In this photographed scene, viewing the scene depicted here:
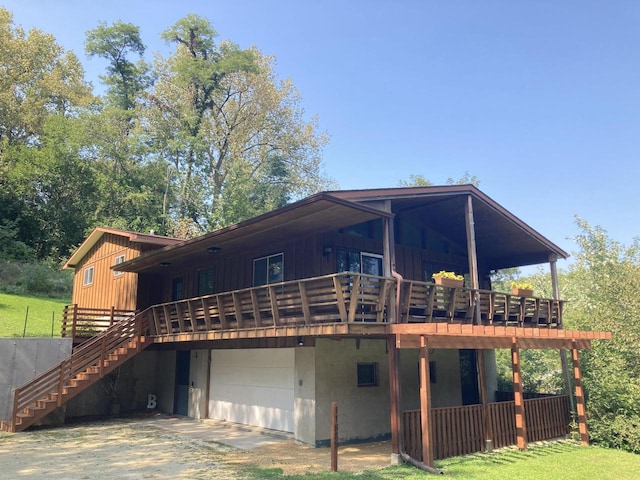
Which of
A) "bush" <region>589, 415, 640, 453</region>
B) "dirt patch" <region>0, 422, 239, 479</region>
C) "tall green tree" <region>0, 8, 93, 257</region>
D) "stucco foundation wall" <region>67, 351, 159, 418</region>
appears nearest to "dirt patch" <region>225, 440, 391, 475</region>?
"dirt patch" <region>0, 422, 239, 479</region>

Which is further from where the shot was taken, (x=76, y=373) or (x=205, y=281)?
(x=205, y=281)

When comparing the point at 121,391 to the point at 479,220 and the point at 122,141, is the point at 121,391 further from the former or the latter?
the point at 122,141

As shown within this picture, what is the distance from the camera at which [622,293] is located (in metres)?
14.6

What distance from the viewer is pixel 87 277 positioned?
20.9 meters

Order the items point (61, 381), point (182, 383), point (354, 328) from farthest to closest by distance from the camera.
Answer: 1. point (182, 383)
2. point (61, 381)
3. point (354, 328)

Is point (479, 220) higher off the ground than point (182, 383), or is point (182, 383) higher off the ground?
point (479, 220)

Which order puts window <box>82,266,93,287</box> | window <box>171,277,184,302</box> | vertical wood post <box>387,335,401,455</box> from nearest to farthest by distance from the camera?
vertical wood post <box>387,335,401,455</box>, window <box>171,277,184,302</box>, window <box>82,266,93,287</box>

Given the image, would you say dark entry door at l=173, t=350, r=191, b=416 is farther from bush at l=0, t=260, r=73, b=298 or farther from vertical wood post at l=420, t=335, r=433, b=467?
bush at l=0, t=260, r=73, b=298

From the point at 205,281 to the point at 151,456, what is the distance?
6.65 m

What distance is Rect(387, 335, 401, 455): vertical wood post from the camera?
870cm

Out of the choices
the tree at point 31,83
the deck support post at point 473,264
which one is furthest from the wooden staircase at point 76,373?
the tree at point 31,83

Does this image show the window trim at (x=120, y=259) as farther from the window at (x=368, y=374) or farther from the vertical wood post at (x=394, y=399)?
the vertical wood post at (x=394, y=399)

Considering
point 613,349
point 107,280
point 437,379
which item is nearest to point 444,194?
point 437,379

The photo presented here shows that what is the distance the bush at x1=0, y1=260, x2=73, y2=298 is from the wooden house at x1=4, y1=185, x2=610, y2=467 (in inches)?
475
